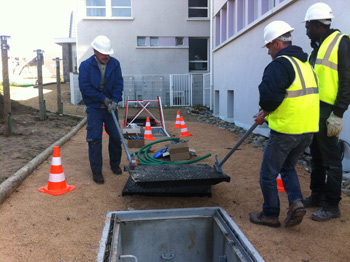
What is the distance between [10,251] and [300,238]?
271 centimetres

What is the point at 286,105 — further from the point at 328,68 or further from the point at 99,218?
the point at 99,218

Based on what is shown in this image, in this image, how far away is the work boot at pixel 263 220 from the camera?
3.38m

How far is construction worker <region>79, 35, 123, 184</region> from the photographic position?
4.74m

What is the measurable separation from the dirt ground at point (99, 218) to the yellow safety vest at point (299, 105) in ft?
3.48

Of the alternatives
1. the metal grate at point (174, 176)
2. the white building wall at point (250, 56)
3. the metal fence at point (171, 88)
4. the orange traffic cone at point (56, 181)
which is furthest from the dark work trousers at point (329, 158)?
the metal fence at point (171, 88)

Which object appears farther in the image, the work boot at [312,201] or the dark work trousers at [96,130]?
the dark work trousers at [96,130]

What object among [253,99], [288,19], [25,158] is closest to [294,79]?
[288,19]

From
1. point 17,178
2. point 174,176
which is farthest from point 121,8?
point 174,176

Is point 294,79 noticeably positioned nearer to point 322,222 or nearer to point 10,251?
point 322,222

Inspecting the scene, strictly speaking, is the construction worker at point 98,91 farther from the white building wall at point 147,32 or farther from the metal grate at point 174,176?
the white building wall at point 147,32

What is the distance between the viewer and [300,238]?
3186mm

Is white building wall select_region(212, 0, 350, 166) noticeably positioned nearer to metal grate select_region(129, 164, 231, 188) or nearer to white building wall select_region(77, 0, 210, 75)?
metal grate select_region(129, 164, 231, 188)

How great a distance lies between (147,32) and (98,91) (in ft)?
56.6

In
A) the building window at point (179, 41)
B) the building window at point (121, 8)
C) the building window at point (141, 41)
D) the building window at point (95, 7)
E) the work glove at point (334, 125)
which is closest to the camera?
the work glove at point (334, 125)
